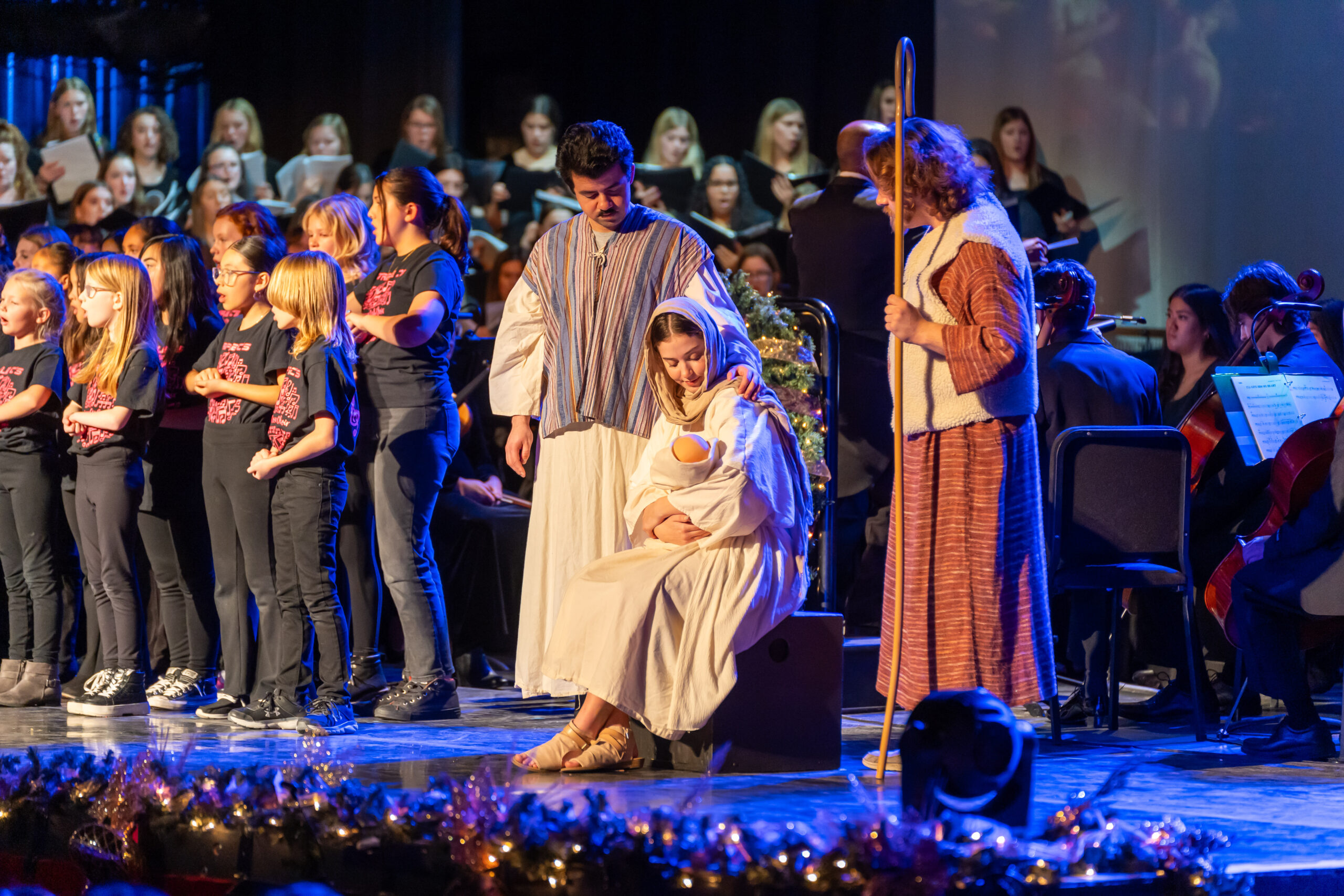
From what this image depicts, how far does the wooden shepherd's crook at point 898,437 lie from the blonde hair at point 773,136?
5.33 metres

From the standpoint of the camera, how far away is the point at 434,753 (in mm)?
3852

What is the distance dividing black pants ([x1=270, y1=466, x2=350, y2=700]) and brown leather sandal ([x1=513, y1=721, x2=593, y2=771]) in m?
0.93

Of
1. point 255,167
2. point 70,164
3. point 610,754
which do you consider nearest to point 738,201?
point 255,167

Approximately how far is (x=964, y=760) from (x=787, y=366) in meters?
2.39

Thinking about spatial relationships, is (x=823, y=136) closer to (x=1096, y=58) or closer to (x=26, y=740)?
(x=1096, y=58)

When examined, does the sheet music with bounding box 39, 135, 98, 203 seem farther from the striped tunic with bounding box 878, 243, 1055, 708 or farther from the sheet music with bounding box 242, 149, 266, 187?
the striped tunic with bounding box 878, 243, 1055, 708

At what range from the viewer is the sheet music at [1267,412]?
4.71 metres

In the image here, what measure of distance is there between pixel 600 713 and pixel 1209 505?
2.46 metres

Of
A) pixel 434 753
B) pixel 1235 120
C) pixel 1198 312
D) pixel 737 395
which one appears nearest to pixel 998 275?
pixel 737 395

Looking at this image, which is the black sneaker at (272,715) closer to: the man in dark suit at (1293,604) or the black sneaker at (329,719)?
the black sneaker at (329,719)

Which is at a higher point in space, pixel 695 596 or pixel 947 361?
pixel 947 361

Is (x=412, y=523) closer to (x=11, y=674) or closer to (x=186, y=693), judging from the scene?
(x=186, y=693)

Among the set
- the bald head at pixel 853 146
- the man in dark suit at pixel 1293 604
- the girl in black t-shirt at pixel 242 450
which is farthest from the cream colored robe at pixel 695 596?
the bald head at pixel 853 146

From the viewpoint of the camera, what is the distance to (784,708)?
365 cm
